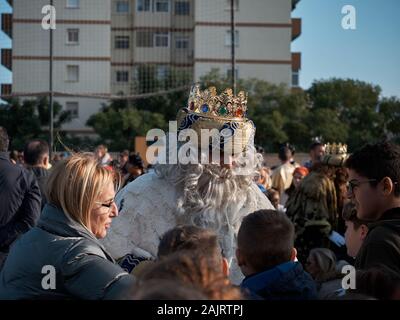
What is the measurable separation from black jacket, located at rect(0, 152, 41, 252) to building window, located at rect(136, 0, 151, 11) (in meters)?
33.4

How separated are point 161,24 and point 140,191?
36.0 meters

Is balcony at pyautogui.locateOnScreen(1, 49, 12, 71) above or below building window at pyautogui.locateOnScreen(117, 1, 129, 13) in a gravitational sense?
below

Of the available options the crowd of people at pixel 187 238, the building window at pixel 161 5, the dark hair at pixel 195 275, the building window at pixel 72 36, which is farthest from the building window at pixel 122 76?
the dark hair at pixel 195 275

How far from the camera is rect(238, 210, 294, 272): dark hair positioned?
2.52 m

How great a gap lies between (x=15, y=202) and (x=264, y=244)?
111 inches

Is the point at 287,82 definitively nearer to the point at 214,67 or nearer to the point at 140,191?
the point at 214,67

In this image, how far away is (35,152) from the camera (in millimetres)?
6219

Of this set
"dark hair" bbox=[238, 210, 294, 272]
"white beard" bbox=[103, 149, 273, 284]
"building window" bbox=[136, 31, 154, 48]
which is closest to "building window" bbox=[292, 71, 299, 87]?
"building window" bbox=[136, 31, 154, 48]

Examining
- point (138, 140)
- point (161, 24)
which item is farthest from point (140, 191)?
point (161, 24)

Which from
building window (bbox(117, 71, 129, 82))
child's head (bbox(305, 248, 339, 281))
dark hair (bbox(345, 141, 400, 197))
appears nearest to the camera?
dark hair (bbox(345, 141, 400, 197))

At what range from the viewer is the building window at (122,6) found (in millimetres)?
36466

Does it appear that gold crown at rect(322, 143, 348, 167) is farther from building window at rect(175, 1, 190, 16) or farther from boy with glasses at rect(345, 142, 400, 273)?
building window at rect(175, 1, 190, 16)

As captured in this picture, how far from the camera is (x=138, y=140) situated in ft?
46.9
